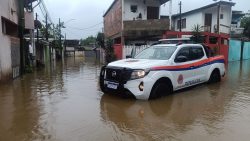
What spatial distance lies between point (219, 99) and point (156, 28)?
17075 mm

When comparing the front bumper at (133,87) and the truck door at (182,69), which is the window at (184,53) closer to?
the truck door at (182,69)

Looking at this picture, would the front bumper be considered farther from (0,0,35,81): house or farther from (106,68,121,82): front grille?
(0,0,35,81): house

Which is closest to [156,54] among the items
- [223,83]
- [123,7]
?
[223,83]

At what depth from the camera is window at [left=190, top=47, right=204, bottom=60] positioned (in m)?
9.31

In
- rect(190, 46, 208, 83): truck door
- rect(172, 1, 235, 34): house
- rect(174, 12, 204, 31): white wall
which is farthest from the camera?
rect(174, 12, 204, 31): white wall

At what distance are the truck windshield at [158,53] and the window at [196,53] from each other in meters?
0.90

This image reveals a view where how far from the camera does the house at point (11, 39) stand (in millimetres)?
11723

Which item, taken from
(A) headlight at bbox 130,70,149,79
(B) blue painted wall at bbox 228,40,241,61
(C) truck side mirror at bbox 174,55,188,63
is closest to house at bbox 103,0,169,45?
(B) blue painted wall at bbox 228,40,241,61

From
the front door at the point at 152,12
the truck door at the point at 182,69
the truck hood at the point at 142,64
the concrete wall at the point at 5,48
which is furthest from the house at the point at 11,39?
the front door at the point at 152,12

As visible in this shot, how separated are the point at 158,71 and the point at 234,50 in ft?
61.2

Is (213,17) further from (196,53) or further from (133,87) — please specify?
(133,87)

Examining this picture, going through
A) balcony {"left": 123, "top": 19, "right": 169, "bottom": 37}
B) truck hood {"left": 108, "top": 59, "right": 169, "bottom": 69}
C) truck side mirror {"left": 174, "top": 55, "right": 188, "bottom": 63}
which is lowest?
truck hood {"left": 108, "top": 59, "right": 169, "bottom": 69}

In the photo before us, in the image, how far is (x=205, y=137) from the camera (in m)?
4.98

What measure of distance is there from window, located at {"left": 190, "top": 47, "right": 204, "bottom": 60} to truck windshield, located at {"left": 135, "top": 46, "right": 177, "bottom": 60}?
0.90 metres
